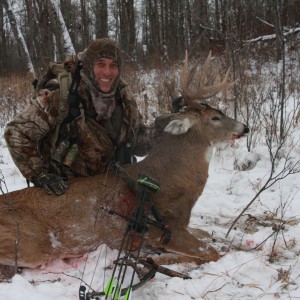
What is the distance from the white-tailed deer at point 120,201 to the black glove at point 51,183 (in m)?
0.05

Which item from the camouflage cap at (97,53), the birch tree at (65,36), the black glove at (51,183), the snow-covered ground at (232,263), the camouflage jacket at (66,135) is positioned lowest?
the snow-covered ground at (232,263)

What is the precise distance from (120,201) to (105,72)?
126 cm

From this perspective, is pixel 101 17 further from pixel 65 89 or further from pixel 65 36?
pixel 65 89

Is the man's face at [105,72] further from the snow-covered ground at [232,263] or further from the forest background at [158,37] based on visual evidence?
the forest background at [158,37]

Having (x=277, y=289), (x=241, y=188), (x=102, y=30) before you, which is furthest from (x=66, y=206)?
(x=102, y=30)

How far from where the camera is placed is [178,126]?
12.7 ft

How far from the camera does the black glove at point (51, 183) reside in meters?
3.66

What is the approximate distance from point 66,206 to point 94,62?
1.39 m

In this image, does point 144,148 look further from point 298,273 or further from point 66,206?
point 298,273

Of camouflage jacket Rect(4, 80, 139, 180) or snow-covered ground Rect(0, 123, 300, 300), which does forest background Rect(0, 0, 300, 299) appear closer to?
snow-covered ground Rect(0, 123, 300, 300)

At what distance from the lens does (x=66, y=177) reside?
418 cm

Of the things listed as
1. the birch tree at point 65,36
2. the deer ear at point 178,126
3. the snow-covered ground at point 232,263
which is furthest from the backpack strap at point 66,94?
the birch tree at point 65,36

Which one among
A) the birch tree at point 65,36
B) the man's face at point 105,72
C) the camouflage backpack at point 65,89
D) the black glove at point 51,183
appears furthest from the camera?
the birch tree at point 65,36

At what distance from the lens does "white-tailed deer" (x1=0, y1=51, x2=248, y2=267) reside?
11.4 ft
